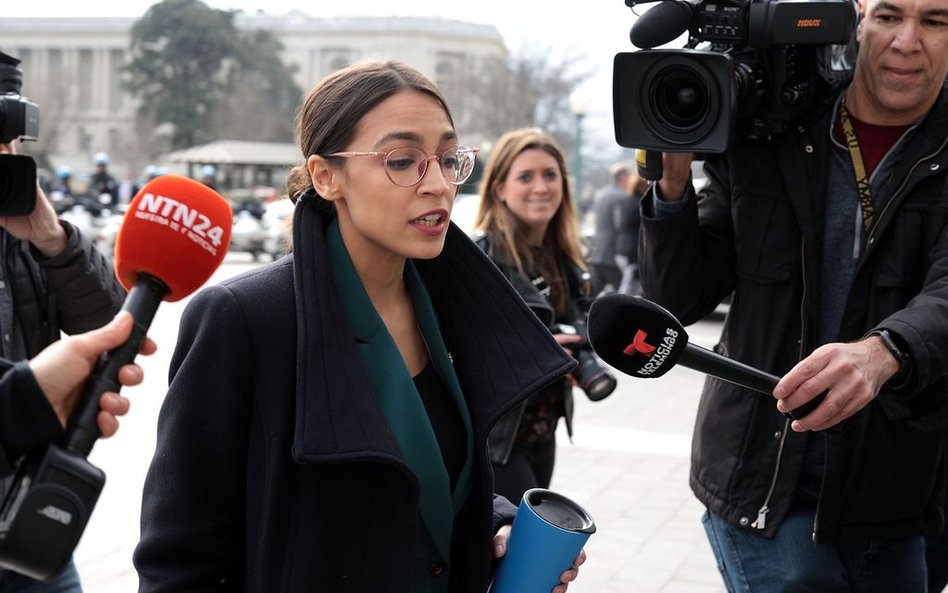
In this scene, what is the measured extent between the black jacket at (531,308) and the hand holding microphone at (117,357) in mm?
1882

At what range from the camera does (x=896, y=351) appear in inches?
102

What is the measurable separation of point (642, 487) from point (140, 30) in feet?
211

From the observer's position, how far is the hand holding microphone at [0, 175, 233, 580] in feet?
5.81

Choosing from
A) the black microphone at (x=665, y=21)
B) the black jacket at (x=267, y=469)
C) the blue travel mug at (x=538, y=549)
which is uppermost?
the black microphone at (x=665, y=21)

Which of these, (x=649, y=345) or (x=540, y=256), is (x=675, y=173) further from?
(x=540, y=256)

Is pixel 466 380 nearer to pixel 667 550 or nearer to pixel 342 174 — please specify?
pixel 342 174

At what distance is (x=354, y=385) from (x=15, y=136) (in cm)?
136

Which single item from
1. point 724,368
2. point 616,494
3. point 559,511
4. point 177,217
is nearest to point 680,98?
Result: point 724,368

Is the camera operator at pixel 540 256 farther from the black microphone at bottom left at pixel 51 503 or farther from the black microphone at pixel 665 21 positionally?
the black microphone at bottom left at pixel 51 503

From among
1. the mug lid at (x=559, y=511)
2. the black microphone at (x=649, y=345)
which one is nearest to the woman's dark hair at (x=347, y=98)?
the black microphone at (x=649, y=345)

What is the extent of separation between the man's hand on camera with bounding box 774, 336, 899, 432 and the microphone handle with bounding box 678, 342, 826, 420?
0.02 metres

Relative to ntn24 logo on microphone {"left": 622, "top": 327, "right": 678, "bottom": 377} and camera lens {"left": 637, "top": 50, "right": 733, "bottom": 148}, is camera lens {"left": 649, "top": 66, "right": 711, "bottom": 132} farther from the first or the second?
ntn24 logo on microphone {"left": 622, "top": 327, "right": 678, "bottom": 377}

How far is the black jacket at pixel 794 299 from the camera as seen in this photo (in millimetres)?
2898

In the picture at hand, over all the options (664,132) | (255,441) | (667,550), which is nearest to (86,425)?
(255,441)
